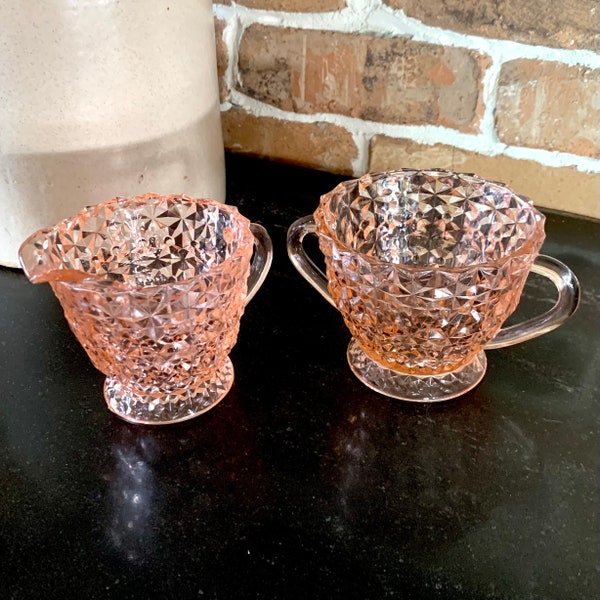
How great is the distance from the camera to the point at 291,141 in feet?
2.29

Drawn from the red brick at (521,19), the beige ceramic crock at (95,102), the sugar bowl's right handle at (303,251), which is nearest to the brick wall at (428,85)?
the red brick at (521,19)

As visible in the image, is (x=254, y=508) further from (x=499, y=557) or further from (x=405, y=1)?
(x=405, y=1)

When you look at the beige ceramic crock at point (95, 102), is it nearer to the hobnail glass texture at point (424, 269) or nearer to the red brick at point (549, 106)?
the hobnail glass texture at point (424, 269)

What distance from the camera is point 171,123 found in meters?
0.50

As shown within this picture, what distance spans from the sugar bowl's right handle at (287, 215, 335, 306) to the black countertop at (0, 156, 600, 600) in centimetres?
5

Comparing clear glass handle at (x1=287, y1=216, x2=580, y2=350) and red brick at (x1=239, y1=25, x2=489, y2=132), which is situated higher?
red brick at (x1=239, y1=25, x2=489, y2=132)

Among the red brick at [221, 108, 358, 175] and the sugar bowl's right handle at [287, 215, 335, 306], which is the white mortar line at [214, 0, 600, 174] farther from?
the sugar bowl's right handle at [287, 215, 335, 306]

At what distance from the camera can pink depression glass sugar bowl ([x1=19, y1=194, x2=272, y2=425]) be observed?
14.4 inches

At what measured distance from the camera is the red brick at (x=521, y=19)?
0.54 m

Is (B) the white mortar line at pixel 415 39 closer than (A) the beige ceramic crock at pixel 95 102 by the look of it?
No

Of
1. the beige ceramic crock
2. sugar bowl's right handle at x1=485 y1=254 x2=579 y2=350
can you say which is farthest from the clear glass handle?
the beige ceramic crock

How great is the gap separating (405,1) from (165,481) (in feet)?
1.40

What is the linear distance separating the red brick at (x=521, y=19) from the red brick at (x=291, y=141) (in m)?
0.13

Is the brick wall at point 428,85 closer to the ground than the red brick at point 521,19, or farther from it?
closer to the ground
